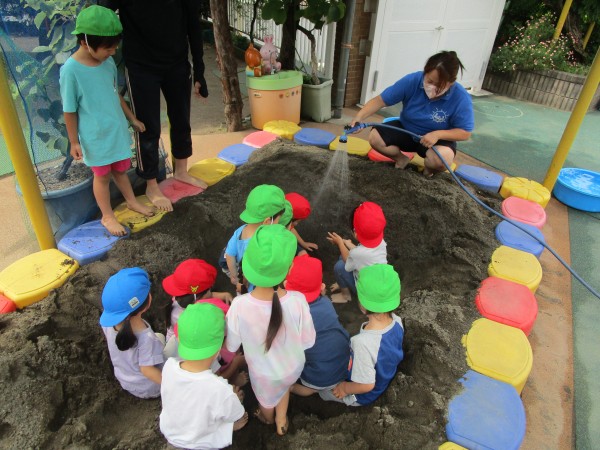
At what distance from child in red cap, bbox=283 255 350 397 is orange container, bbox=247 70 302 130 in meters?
3.32

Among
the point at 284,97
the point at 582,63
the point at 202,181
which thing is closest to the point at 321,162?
the point at 202,181

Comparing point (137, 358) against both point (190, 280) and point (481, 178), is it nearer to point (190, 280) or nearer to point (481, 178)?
point (190, 280)

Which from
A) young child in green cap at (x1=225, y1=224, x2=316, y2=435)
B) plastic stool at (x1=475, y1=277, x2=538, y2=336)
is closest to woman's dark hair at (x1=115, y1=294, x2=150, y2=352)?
young child in green cap at (x1=225, y1=224, x2=316, y2=435)

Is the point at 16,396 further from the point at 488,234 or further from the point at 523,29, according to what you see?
the point at 523,29

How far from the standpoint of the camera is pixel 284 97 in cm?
486

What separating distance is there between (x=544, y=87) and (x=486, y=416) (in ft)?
21.5

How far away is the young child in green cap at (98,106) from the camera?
6.85ft

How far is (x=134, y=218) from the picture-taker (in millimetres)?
2789

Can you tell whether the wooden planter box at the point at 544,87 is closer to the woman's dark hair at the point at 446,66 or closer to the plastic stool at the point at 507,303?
the woman's dark hair at the point at 446,66

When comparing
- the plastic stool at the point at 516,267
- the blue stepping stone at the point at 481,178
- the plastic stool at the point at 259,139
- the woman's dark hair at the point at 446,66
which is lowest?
the plastic stool at the point at 516,267

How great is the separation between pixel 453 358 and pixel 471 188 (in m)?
1.98

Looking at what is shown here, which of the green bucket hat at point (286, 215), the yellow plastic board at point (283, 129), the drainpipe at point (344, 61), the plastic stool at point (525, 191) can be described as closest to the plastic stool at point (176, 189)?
the green bucket hat at point (286, 215)

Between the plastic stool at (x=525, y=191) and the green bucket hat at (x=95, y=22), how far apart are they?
315 centimetres

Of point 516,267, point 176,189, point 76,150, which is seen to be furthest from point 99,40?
point 516,267
